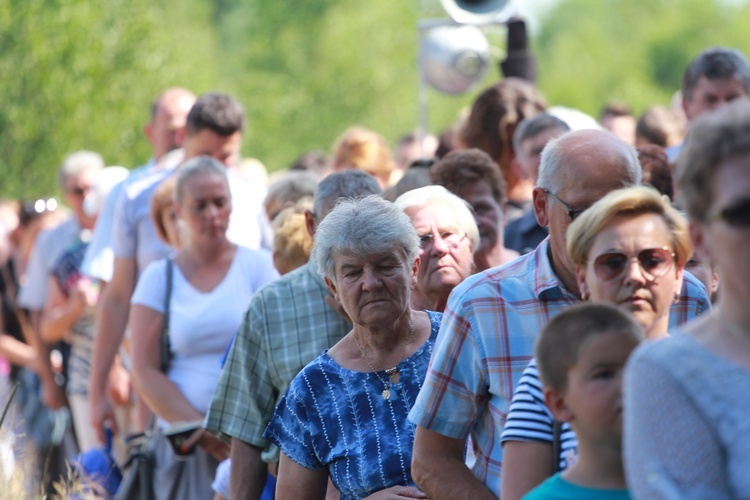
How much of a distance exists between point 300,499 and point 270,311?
0.93m

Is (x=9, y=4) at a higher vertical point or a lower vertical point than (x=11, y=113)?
higher

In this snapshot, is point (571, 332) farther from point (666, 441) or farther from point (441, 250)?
point (441, 250)

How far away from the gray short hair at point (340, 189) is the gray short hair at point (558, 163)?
4.21 ft

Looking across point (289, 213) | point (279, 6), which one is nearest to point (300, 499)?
point (289, 213)

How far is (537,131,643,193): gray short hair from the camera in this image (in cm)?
381

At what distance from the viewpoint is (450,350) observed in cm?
373

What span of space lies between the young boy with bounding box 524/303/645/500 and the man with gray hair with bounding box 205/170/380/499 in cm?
220

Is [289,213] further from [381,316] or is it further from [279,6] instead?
[279,6]

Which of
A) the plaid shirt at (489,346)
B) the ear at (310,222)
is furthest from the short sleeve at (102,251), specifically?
the plaid shirt at (489,346)

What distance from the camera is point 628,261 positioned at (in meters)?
3.18

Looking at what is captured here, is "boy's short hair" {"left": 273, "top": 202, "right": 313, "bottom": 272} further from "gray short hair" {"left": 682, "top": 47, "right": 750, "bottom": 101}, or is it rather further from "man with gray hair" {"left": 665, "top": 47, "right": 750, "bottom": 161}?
"gray short hair" {"left": 682, "top": 47, "right": 750, "bottom": 101}

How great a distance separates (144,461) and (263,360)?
4.38ft

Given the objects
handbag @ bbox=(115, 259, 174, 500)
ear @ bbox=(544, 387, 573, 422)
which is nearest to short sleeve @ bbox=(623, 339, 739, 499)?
ear @ bbox=(544, 387, 573, 422)

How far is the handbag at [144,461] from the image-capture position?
5.93m
